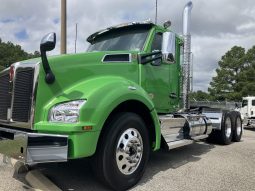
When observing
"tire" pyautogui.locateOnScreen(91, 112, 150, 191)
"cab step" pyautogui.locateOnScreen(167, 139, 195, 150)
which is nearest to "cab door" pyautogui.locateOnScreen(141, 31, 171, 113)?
"cab step" pyautogui.locateOnScreen(167, 139, 195, 150)

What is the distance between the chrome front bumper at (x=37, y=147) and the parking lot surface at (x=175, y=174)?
2.95ft

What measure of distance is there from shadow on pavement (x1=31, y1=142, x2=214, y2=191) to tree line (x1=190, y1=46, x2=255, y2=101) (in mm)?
37191

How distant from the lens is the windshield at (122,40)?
249 inches

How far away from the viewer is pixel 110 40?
21.9 ft

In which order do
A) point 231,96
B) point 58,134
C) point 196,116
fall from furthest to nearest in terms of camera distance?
point 231,96 → point 196,116 → point 58,134

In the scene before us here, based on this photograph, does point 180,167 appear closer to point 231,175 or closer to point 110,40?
point 231,175

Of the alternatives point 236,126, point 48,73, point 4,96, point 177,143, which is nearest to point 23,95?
point 48,73

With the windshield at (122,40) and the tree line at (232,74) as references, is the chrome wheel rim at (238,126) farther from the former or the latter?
the tree line at (232,74)

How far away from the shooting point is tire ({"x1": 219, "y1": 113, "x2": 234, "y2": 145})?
980cm

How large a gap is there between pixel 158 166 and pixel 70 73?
265 centimetres

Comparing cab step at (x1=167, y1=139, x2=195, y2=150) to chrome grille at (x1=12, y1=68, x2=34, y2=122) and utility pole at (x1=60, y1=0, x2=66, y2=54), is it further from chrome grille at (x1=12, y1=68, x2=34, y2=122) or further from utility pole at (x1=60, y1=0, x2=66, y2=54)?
utility pole at (x1=60, y1=0, x2=66, y2=54)

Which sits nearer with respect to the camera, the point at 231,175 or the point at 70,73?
the point at 70,73

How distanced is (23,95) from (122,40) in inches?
95.6

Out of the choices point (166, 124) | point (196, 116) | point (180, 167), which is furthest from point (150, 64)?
point (196, 116)
